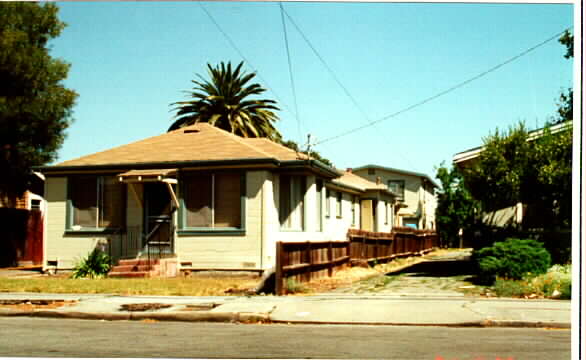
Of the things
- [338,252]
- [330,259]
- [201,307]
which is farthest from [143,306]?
[338,252]

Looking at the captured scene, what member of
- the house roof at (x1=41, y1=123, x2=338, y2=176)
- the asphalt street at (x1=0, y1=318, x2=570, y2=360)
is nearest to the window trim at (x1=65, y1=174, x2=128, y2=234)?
the house roof at (x1=41, y1=123, x2=338, y2=176)

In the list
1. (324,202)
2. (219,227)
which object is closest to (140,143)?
(219,227)

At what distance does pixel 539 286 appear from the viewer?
14086 mm

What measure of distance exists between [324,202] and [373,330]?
527 inches

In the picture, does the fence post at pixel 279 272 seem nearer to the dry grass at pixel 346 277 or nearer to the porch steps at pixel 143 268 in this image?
the dry grass at pixel 346 277

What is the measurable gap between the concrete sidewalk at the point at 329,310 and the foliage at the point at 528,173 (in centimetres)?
447

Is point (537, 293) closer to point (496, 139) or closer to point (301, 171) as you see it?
point (496, 139)

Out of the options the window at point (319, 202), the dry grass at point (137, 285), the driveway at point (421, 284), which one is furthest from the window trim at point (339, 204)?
the dry grass at point (137, 285)

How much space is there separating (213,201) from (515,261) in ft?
28.2

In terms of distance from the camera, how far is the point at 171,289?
51.1ft

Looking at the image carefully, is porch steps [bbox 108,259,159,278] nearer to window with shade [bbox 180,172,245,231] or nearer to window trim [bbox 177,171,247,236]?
window trim [bbox 177,171,247,236]

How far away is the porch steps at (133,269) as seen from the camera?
60.6 ft

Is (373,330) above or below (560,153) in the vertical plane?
below

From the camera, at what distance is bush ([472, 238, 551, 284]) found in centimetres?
1495
